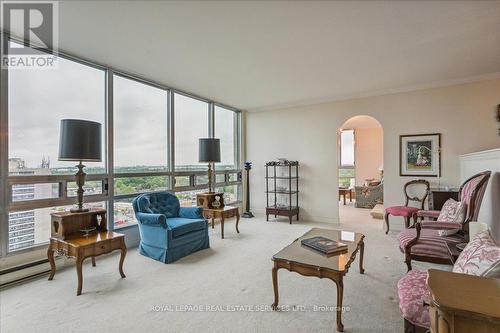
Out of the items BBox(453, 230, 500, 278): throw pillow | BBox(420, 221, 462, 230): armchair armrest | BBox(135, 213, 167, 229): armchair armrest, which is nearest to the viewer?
BBox(453, 230, 500, 278): throw pillow

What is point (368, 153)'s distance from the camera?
8.88 m

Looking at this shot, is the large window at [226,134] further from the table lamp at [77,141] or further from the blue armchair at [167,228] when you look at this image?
the table lamp at [77,141]

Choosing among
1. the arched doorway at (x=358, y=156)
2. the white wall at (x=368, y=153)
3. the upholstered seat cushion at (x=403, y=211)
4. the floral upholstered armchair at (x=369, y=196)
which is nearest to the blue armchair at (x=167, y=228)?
the upholstered seat cushion at (x=403, y=211)

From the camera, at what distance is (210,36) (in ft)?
9.29

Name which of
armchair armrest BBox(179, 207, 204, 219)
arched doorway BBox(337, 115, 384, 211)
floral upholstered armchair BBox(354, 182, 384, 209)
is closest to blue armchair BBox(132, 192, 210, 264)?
armchair armrest BBox(179, 207, 204, 219)

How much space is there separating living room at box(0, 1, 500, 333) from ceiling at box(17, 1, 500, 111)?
2 cm

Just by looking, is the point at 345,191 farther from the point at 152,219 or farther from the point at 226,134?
the point at 152,219

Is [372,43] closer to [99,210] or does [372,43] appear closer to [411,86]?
[411,86]

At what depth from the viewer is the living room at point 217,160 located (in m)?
2.11

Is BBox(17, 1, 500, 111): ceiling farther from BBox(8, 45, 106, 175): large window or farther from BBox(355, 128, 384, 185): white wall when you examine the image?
BBox(355, 128, 384, 185): white wall

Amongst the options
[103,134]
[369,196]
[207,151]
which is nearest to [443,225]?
[207,151]

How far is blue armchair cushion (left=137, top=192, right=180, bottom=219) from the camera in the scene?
3579mm

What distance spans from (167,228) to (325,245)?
6.62 feet

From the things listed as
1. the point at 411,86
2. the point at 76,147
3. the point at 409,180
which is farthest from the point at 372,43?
the point at 76,147
